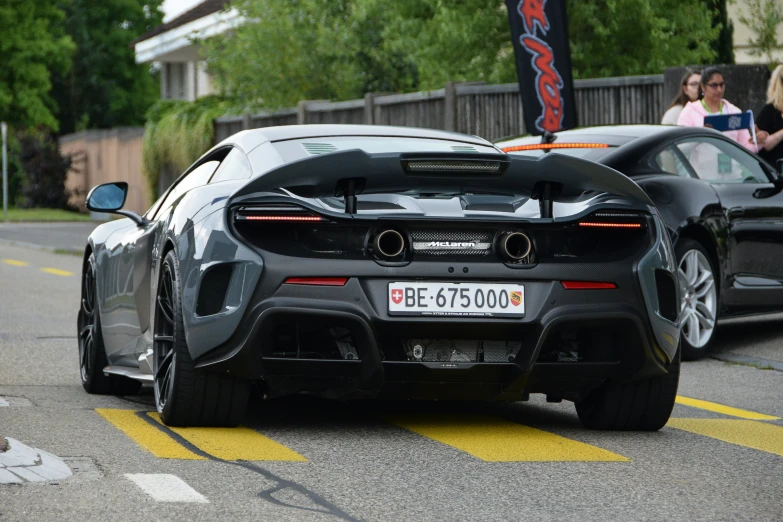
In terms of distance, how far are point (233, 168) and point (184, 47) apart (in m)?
42.7

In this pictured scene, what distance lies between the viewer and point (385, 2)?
24.5m

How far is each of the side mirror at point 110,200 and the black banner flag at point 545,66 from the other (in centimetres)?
874

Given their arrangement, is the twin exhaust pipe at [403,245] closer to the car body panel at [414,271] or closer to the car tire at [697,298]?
the car body panel at [414,271]

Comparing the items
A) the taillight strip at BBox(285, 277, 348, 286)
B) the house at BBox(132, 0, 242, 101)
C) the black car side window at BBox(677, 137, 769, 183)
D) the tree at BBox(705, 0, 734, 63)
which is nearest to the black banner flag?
the black car side window at BBox(677, 137, 769, 183)

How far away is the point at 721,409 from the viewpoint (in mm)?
7992

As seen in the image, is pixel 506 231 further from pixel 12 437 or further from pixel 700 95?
pixel 700 95

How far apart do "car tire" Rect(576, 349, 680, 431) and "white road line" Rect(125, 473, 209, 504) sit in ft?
6.79

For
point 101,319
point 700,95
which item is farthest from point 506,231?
point 700,95

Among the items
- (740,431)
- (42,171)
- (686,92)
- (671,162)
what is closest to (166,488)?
(740,431)

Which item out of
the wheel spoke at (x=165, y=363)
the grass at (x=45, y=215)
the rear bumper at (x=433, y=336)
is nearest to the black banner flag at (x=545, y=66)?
the wheel spoke at (x=165, y=363)

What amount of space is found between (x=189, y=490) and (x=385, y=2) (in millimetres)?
19783

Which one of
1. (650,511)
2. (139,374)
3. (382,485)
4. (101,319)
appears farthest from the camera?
(101,319)

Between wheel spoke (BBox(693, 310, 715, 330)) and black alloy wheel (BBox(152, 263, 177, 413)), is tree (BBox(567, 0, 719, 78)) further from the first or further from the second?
black alloy wheel (BBox(152, 263, 177, 413))

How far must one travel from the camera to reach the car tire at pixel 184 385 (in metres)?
6.42
